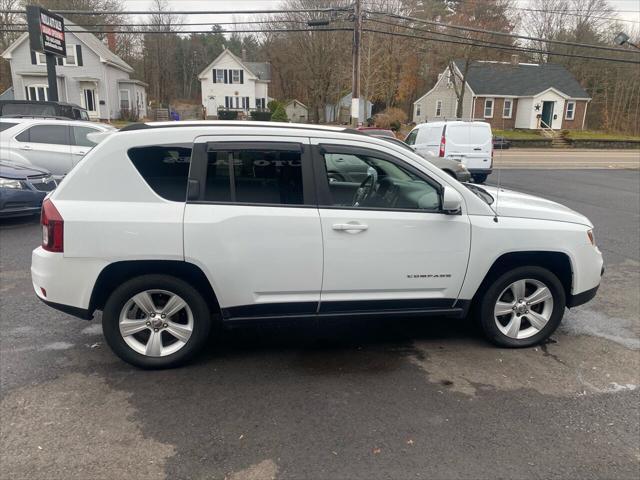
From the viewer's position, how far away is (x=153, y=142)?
11.9ft

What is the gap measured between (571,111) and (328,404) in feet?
181

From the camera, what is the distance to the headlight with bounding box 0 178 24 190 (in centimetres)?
845

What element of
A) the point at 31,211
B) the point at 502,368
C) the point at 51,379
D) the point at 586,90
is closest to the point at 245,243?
the point at 51,379

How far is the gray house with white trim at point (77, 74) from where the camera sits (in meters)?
36.9

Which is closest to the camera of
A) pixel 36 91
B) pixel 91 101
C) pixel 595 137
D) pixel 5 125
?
pixel 5 125

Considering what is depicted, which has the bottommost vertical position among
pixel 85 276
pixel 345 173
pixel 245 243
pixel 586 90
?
pixel 85 276

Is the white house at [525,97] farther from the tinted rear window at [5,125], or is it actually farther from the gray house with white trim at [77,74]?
the tinted rear window at [5,125]

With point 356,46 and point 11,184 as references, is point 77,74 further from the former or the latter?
point 11,184

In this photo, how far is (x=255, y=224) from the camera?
3584mm

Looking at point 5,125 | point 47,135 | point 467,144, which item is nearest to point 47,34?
point 5,125

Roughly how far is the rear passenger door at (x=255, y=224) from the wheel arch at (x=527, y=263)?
1468 millimetres

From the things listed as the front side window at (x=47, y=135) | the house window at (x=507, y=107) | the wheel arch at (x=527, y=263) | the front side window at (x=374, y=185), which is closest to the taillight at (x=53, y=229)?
the front side window at (x=374, y=185)

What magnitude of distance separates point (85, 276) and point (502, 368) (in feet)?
10.6

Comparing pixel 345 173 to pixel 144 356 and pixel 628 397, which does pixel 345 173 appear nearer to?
pixel 144 356
